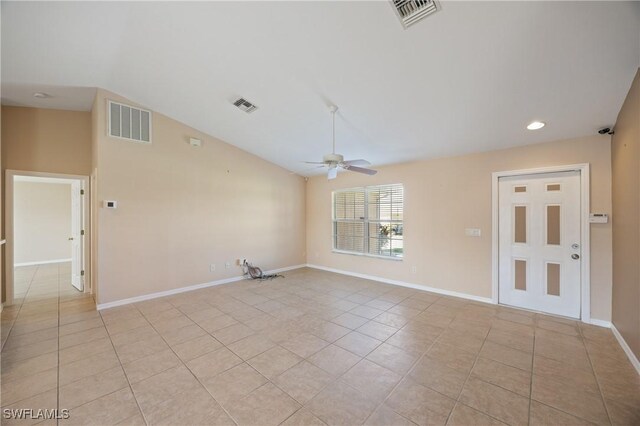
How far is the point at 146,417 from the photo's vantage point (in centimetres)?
186

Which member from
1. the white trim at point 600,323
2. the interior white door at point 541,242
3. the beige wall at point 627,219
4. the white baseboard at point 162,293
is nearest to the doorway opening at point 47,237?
the white baseboard at point 162,293

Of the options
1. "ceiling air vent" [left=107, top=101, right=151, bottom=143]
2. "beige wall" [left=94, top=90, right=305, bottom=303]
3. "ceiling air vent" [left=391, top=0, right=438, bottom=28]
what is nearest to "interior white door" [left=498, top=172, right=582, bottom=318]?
"ceiling air vent" [left=391, top=0, right=438, bottom=28]

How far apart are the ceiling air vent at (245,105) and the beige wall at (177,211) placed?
1594mm

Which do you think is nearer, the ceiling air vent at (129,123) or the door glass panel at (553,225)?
the door glass panel at (553,225)

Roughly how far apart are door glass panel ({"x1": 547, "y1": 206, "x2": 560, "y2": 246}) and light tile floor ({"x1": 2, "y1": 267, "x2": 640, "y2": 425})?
3.59 ft

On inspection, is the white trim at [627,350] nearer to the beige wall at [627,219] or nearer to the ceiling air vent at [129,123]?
the beige wall at [627,219]

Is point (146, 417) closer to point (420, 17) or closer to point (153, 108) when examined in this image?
point (420, 17)

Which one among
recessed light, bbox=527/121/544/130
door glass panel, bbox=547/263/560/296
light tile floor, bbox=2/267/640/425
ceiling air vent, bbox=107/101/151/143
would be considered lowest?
light tile floor, bbox=2/267/640/425

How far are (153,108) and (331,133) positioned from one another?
3.10 metres

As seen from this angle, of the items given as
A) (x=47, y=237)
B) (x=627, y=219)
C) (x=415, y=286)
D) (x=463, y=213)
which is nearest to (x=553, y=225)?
(x=627, y=219)

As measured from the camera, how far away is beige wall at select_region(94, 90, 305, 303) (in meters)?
4.04

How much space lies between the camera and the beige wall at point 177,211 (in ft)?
13.2

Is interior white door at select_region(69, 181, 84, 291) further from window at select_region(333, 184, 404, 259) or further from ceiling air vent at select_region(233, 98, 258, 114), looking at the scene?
window at select_region(333, 184, 404, 259)

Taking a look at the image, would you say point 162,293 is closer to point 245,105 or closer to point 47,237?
point 245,105
